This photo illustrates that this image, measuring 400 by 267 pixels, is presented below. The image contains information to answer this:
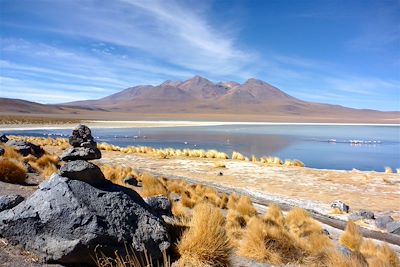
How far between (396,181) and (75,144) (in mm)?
12429

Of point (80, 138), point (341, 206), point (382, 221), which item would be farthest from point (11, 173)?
point (382, 221)

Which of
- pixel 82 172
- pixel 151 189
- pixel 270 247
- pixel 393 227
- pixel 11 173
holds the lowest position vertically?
pixel 393 227

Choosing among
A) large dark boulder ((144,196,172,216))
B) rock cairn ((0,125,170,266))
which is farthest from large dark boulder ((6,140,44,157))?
rock cairn ((0,125,170,266))

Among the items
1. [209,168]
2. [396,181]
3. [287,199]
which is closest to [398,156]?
[396,181]

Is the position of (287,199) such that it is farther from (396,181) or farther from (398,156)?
(398,156)

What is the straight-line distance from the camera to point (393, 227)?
9.21 m

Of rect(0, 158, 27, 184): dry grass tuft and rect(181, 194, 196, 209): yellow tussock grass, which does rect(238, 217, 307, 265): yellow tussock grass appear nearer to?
rect(181, 194, 196, 209): yellow tussock grass

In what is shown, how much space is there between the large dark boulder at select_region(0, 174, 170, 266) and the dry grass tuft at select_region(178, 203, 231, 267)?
0.30 metres

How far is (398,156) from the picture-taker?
2677cm

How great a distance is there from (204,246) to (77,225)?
1.62 meters

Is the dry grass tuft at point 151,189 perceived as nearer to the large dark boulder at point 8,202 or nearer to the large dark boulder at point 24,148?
the large dark boulder at point 8,202

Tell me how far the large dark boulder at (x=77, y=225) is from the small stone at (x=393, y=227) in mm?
6509

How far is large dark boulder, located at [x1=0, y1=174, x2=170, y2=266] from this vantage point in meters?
4.47

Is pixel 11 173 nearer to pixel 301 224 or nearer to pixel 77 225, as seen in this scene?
pixel 77 225
